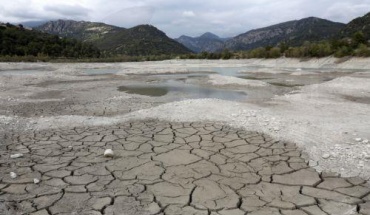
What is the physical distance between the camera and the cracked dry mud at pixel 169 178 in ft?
13.5

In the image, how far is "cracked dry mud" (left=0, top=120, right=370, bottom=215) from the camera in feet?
13.5

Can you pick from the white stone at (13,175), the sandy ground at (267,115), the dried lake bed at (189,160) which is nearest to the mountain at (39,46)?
the sandy ground at (267,115)

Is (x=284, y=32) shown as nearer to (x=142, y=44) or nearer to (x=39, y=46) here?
(x=142, y=44)

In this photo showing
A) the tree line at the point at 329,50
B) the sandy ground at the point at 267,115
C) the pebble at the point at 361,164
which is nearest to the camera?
the pebble at the point at 361,164

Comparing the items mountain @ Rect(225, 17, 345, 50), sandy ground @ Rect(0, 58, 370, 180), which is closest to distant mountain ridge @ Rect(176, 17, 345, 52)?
mountain @ Rect(225, 17, 345, 50)

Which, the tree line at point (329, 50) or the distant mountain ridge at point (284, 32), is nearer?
the tree line at point (329, 50)

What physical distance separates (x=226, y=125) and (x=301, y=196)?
361cm

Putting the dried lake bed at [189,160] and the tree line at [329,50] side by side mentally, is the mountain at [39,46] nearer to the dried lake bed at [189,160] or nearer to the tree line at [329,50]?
the tree line at [329,50]

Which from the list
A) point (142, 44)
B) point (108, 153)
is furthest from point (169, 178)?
point (142, 44)

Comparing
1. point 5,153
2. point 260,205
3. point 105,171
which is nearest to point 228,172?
point 260,205

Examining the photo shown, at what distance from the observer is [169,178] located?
4977 millimetres

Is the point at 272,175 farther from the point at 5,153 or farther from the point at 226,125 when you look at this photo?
the point at 5,153

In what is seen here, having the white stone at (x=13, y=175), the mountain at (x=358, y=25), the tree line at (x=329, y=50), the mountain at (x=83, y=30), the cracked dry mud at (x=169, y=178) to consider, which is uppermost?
the mountain at (x=83, y=30)

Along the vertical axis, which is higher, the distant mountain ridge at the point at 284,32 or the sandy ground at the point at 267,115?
the distant mountain ridge at the point at 284,32
